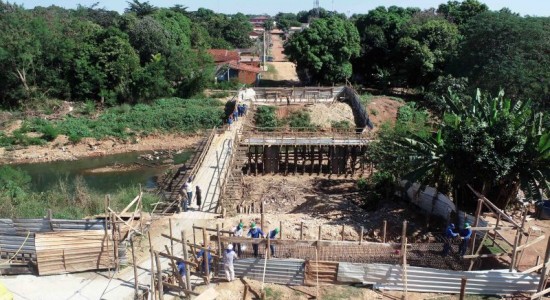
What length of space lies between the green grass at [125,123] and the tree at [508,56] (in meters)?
19.9

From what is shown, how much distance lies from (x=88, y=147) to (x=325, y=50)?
74.2 feet

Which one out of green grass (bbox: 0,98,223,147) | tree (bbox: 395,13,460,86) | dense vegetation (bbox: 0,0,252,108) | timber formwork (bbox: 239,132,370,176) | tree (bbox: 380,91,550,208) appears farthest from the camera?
tree (bbox: 395,13,460,86)

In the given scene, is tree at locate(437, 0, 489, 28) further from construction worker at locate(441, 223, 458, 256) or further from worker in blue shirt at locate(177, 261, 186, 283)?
worker in blue shirt at locate(177, 261, 186, 283)

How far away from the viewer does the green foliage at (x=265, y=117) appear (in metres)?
36.1

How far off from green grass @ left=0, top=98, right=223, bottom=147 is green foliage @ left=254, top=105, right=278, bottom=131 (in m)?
3.96

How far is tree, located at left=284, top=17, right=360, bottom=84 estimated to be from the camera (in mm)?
45562

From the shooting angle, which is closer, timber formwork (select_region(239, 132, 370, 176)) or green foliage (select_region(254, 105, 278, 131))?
timber formwork (select_region(239, 132, 370, 176))

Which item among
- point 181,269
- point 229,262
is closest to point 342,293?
point 229,262

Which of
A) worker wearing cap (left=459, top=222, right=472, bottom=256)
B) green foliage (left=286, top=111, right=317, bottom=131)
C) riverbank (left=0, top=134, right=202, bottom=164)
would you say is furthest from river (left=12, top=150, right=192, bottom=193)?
worker wearing cap (left=459, top=222, right=472, bottom=256)

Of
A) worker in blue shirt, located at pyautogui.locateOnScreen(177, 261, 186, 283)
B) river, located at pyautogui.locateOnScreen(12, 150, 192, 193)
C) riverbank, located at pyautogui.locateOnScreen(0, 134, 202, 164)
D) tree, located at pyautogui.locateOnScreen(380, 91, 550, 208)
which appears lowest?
river, located at pyautogui.locateOnScreen(12, 150, 192, 193)

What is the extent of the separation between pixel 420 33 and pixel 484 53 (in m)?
10.9

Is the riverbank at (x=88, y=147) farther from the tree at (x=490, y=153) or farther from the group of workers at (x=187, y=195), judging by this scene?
the tree at (x=490, y=153)

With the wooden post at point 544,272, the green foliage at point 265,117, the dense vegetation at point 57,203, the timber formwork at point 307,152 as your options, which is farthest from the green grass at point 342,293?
the green foliage at point 265,117

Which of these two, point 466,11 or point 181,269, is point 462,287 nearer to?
point 181,269
